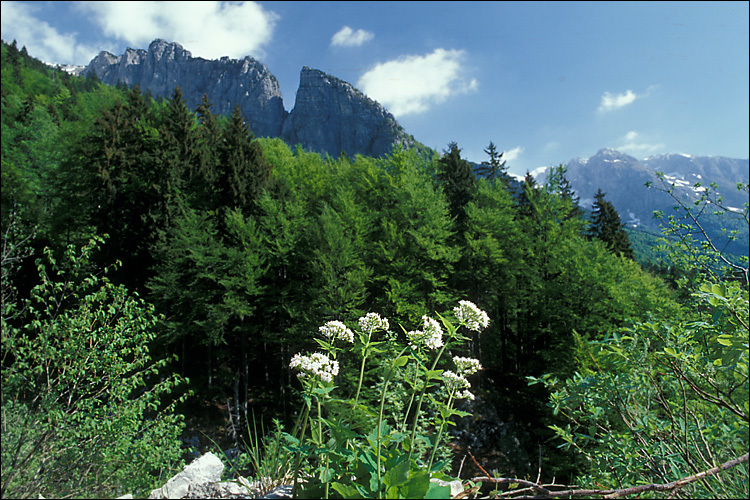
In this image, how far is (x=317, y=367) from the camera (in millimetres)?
1740

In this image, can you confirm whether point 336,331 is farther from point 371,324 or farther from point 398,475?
point 398,475

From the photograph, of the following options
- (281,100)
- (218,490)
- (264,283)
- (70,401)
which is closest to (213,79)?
(281,100)

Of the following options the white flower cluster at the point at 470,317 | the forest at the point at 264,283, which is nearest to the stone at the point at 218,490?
the forest at the point at 264,283

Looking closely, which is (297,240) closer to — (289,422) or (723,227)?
(289,422)

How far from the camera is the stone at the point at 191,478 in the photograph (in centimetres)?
251

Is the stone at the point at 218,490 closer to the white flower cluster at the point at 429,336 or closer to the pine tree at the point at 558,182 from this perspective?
the white flower cluster at the point at 429,336

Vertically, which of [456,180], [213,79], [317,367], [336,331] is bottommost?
[317,367]

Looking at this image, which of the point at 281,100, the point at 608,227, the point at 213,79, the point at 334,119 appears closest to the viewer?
the point at 608,227

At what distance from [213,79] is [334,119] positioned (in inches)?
Answer: 1902

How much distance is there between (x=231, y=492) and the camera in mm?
2340

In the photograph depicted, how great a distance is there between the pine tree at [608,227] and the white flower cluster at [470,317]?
27.3m

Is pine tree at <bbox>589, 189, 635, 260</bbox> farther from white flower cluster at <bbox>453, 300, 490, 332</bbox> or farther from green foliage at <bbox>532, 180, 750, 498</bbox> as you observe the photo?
white flower cluster at <bbox>453, 300, 490, 332</bbox>

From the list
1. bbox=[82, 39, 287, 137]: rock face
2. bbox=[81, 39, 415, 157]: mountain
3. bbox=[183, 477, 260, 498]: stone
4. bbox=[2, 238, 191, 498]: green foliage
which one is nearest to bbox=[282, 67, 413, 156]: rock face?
bbox=[81, 39, 415, 157]: mountain

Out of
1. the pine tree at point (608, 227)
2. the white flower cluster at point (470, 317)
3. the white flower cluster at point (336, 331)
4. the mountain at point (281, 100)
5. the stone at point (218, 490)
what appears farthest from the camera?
the mountain at point (281, 100)
